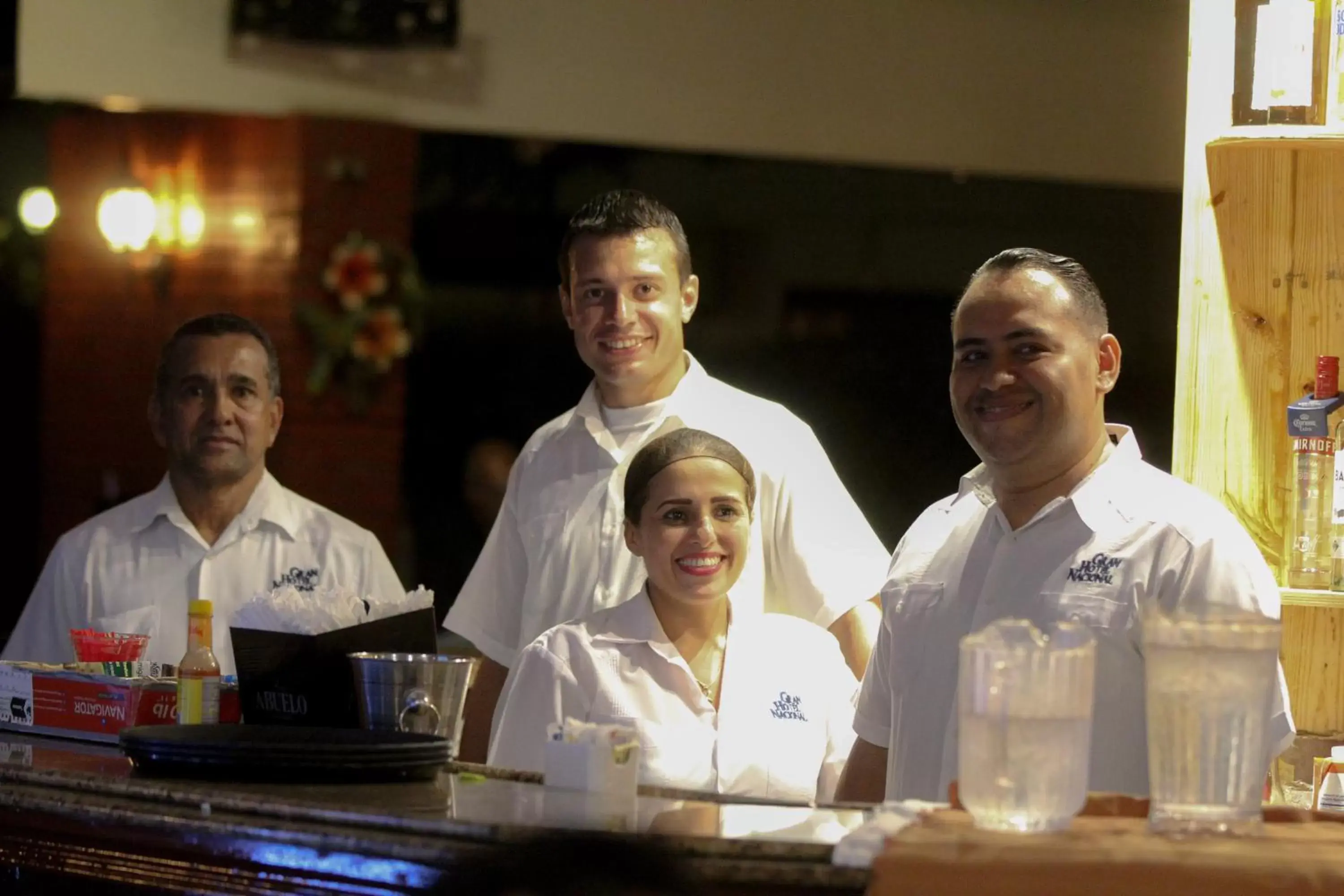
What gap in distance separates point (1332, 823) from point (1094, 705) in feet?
1.89

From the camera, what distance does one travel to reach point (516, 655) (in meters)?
3.59

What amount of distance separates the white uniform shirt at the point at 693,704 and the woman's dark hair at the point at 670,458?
17 cm

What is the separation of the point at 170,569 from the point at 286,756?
77.5 inches

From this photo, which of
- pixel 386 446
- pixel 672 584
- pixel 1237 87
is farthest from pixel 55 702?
pixel 386 446

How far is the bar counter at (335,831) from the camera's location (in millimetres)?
1678

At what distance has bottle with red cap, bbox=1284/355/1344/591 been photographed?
2.96 m

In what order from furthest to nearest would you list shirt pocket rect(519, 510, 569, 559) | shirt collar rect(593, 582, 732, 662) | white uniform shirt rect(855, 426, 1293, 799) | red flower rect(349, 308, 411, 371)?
red flower rect(349, 308, 411, 371) → shirt pocket rect(519, 510, 569, 559) → shirt collar rect(593, 582, 732, 662) → white uniform shirt rect(855, 426, 1293, 799)

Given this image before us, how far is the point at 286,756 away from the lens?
6.77 ft

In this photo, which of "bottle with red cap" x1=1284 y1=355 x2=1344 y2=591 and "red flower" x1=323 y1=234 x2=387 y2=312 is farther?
"red flower" x1=323 y1=234 x2=387 y2=312

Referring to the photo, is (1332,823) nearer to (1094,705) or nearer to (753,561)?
(1094,705)

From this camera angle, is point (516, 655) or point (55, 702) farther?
point (516, 655)

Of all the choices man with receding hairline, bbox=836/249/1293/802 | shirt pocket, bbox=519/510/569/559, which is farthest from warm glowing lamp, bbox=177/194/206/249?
man with receding hairline, bbox=836/249/1293/802

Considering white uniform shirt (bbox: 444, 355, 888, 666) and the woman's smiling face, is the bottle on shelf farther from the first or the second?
white uniform shirt (bbox: 444, 355, 888, 666)

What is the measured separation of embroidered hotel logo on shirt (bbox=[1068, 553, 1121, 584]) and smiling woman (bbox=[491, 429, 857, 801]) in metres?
0.55
